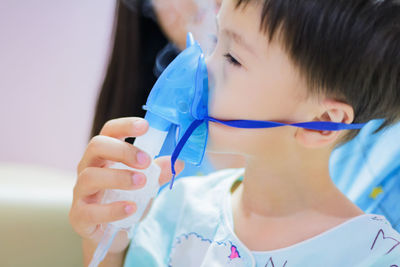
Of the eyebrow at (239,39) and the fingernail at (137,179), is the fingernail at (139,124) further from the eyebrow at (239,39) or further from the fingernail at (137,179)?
the eyebrow at (239,39)

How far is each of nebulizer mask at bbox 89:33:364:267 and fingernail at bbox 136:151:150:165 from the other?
2 cm

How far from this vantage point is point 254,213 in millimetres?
1003

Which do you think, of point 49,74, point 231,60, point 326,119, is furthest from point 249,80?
point 49,74

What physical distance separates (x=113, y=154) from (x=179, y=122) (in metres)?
0.13

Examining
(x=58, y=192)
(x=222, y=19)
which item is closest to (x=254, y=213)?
(x=222, y=19)

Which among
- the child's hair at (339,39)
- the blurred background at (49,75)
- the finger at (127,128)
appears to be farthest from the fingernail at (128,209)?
the blurred background at (49,75)

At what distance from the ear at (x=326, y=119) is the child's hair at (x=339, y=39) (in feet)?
0.08

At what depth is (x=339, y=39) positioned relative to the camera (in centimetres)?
78

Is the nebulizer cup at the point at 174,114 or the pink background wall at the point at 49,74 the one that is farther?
the pink background wall at the point at 49,74

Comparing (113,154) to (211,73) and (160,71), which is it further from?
(160,71)

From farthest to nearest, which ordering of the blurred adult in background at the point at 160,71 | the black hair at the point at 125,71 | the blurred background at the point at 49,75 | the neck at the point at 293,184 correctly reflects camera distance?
the blurred background at the point at 49,75, the black hair at the point at 125,71, the blurred adult in background at the point at 160,71, the neck at the point at 293,184

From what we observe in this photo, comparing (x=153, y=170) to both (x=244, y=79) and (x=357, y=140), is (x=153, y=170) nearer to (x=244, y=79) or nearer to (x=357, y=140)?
(x=244, y=79)

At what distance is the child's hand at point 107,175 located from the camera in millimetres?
813

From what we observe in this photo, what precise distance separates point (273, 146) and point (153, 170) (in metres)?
0.24
